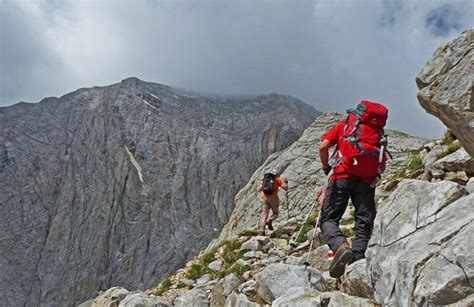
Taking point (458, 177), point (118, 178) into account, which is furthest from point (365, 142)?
point (118, 178)

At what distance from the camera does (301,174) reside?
129 feet

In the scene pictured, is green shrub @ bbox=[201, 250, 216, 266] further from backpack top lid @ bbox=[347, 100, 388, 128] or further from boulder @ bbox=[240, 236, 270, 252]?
backpack top lid @ bbox=[347, 100, 388, 128]

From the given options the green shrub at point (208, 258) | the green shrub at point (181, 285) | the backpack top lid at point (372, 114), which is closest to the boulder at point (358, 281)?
the backpack top lid at point (372, 114)

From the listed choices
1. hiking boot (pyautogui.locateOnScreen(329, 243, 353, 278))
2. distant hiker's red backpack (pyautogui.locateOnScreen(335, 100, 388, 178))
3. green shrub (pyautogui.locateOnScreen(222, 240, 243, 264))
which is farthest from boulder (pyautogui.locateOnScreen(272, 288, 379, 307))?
green shrub (pyautogui.locateOnScreen(222, 240, 243, 264))

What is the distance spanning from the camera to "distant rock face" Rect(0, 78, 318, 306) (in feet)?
200

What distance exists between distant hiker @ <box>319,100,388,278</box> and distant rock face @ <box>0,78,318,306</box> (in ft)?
178

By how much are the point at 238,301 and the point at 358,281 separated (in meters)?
3.13

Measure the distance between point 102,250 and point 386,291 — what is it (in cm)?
6176

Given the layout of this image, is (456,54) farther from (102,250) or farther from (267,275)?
(102,250)

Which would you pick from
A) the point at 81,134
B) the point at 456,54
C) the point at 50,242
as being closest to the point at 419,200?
the point at 456,54

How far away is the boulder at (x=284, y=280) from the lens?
752 centimetres

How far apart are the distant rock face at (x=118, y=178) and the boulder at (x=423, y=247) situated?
5586 centimetres

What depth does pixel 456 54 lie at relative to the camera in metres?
7.11

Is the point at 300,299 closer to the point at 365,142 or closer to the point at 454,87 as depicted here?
the point at 365,142
